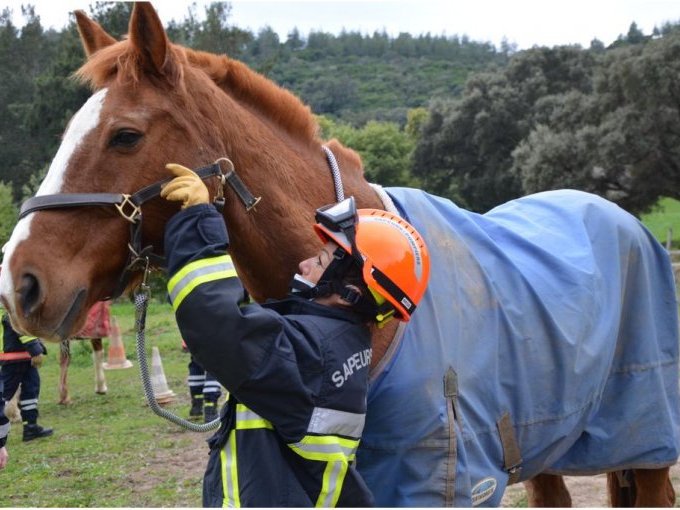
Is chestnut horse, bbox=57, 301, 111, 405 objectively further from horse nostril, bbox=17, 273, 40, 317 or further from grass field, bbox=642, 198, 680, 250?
grass field, bbox=642, 198, 680, 250

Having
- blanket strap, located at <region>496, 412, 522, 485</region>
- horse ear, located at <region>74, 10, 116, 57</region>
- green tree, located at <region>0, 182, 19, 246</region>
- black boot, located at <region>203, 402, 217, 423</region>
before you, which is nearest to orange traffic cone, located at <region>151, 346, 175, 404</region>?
black boot, located at <region>203, 402, 217, 423</region>

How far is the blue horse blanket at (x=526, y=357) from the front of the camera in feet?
8.87

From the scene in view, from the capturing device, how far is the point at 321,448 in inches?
95.2

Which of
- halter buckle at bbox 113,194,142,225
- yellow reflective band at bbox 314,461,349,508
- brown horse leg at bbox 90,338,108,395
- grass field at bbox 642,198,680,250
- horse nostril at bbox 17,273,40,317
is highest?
halter buckle at bbox 113,194,142,225

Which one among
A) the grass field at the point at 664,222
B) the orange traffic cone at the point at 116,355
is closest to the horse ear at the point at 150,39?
the orange traffic cone at the point at 116,355

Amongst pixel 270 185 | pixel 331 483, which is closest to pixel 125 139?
pixel 270 185

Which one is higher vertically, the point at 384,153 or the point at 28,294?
the point at 28,294

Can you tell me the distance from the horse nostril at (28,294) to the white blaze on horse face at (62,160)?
0.05 metres

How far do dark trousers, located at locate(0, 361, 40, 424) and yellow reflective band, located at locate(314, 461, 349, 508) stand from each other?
7.62 metres

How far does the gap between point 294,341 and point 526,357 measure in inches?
45.5

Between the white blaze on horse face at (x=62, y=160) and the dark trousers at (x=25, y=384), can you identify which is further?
the dark trousers at (x=25, y=384)

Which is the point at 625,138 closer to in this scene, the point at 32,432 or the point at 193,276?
the point at 32,432

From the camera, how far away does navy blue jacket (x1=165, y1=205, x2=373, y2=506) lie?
2303 millimetres

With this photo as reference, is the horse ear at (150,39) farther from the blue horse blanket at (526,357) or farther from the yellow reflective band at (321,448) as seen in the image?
the yellow reflective band at (321,448)
